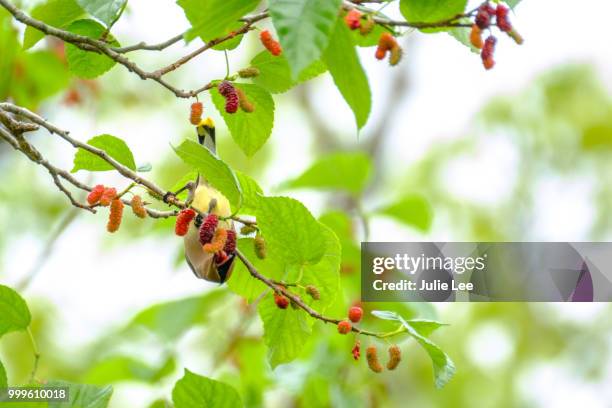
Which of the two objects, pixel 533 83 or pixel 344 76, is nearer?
pixel 344 76

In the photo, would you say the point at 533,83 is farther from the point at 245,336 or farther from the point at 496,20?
the point at 496,20

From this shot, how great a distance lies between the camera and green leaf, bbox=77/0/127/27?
0.77 meters

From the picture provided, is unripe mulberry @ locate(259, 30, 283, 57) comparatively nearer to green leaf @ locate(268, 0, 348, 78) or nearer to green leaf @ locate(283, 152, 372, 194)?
green leaf @ locate(268, 0, 348, 78)

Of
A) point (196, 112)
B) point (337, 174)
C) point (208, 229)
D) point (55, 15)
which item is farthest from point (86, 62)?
point (337, 174)

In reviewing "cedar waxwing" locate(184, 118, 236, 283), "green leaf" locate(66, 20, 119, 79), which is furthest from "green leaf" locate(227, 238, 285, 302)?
"green leaf" locate(66, 20, 119, 79)

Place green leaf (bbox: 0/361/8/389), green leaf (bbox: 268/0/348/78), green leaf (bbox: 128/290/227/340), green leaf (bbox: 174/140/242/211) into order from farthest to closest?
green leaf (bbox: 128/290/227/340) < green leaf (bbox: 0/361/8/389) < green leaf (bbox: 174/140/242/211) < green leaf (bbox: 268/0/348/78)

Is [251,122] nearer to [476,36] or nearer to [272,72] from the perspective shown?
[272,72]

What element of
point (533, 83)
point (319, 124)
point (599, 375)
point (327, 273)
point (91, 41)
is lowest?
point (599, 375)

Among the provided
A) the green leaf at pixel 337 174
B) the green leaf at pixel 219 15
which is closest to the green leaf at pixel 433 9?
the green leaf at pixel 219 15

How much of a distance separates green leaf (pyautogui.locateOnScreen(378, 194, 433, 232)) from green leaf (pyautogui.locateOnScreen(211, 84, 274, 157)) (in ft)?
2.61

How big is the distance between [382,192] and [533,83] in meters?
1.58

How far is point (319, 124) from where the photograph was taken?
3.85 metres

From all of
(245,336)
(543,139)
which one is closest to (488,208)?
(543,139)

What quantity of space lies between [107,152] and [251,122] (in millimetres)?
156
